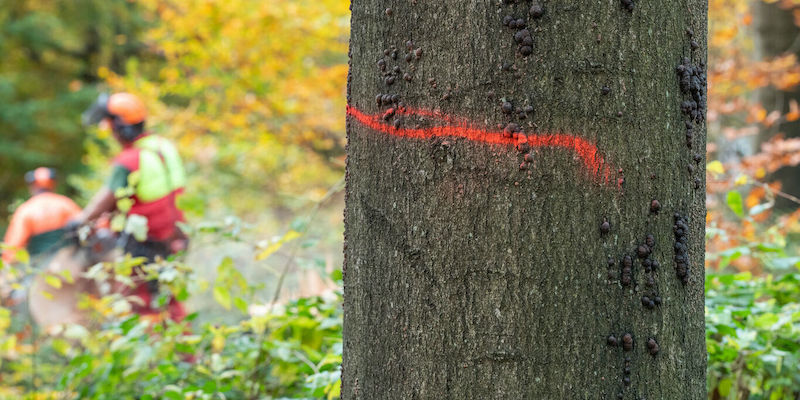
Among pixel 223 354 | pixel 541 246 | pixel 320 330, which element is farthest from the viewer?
pixel 223 354

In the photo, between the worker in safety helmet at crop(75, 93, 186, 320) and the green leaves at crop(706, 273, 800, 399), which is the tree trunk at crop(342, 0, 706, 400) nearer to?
the green leaves at crop(706, 273, 800, 399)

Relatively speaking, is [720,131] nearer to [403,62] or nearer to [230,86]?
[230,86]

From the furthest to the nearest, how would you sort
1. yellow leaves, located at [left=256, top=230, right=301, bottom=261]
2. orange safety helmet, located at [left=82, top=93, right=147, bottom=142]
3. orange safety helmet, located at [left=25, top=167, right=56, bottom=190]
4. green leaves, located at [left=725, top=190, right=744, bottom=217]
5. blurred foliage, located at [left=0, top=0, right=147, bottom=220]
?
1. blurred foliage, located at [left=0, top=0, right=147, bottom=220]
2. orange safety helmet, located at [left=25, top=167, right=56, bottom=190]
3. orange safety helmet, located at [left=82, top=93, right=147, bottom=142]
4. yellow leaves, located at [left=256, top=230, right=301, bottom=261]
5. green leaves, located at [left=725, top=190, right=744, bottom=217]

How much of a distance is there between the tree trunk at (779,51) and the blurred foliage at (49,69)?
1333cm

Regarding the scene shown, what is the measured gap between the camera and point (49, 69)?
55.4ft

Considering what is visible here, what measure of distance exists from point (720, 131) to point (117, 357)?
22.2 feet

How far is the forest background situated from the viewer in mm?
2160

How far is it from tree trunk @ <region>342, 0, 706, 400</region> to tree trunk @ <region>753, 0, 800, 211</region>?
6.84 meters

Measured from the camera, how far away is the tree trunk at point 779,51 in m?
7.04

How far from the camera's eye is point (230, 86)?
8242mm

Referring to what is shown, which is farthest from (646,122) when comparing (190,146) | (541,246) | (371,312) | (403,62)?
(190,146)

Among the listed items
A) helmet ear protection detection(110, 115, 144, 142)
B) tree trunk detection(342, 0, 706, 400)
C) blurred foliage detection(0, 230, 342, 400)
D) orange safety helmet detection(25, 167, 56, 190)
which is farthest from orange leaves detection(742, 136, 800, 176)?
orange safety helmet detection(25, 167, 56, 190)

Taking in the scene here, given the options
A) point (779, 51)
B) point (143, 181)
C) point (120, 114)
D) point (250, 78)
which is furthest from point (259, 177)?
point (779, 51)

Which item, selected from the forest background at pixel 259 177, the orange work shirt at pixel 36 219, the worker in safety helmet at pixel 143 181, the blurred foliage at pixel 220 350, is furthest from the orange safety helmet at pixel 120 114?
the blurred foliage at pixel 220 350
